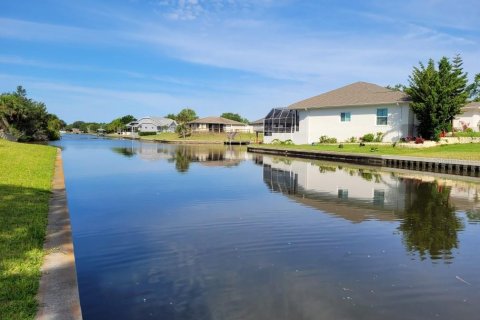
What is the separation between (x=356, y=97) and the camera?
44344 millimetres

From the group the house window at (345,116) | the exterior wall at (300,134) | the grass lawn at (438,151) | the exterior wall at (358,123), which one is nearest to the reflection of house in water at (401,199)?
the grass lawn at (438,151)

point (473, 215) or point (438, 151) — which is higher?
point (438, 151)

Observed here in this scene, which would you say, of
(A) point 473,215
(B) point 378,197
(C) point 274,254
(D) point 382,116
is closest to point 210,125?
(D) point 382,116

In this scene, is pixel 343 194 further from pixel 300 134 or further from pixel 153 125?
pixel 153 125

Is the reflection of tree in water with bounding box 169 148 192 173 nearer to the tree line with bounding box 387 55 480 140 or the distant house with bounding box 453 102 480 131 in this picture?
the tree line with bounding box 387 55 480 140

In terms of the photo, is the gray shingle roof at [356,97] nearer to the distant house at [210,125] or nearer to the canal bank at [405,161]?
the canal bank at [405,161]

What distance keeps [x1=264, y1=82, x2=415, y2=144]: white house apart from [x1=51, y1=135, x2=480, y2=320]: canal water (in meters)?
24.3

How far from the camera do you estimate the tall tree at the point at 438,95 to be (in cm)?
3516

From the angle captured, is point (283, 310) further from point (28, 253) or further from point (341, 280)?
point (28, 253)

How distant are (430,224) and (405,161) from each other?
1934cm

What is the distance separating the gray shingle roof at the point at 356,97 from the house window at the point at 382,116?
40.4 inches

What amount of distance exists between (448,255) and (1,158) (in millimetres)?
21209

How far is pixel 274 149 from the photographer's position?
4631 cm

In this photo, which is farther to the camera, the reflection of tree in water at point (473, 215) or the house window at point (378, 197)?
the house window at point (378, 197)
